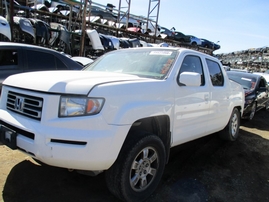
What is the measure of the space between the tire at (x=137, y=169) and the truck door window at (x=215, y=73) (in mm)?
1873

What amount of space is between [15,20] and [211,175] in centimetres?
1080

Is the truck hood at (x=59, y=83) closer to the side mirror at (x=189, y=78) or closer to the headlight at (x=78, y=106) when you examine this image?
the headlight at (x=78, y=106)

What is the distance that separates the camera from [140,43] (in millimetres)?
16031

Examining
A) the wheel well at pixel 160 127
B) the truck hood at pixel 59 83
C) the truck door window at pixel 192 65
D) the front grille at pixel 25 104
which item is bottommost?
the wheel well at pixel 160 127

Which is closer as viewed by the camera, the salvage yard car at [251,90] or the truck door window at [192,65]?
the truck door window at [192,65]

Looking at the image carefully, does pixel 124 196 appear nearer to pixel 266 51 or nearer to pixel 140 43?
pixel 140 43

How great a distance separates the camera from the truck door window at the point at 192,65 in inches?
133

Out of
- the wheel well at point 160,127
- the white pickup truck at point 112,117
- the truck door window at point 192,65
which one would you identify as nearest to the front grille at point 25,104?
the white pickup truck at point 112,117

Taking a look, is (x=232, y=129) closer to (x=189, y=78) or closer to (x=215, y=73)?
(x=215, y=73)

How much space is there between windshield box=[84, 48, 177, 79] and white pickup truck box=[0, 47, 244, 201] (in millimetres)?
14

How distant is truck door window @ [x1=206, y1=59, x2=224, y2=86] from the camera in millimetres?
4086

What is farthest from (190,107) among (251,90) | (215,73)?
(251,90)

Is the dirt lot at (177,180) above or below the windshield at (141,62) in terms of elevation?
below

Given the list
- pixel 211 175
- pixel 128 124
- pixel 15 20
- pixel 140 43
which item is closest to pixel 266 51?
pixel 140 43
